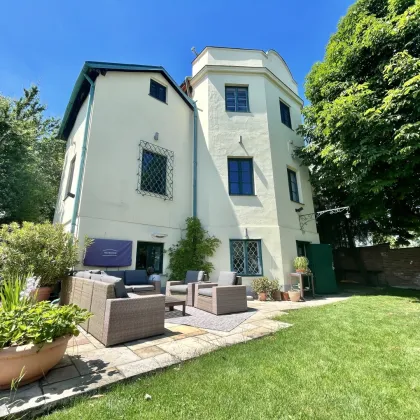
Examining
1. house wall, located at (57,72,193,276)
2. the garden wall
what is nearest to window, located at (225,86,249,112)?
house wall, located at (57,72,193,276)

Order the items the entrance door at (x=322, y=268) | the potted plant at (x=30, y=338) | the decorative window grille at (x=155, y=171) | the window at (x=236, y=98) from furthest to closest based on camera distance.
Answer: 1. the window at (x=236, y=98)
2. the entrance door at (x=322, y=268)
3. the decorative window grille at (x=155, y=171)
4. the potted plant at (x=30, y=338)

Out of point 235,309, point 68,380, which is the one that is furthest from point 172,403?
point 235,309

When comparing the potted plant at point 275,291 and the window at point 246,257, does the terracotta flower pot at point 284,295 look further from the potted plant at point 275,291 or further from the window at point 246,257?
the window at point 246,257

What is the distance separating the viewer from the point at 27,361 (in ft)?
7.44

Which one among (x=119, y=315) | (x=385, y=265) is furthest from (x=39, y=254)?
(x=385, y=265)

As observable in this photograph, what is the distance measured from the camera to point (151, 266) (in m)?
8.21

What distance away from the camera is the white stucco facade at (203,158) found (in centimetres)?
777

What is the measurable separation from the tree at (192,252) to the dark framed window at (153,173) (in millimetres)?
1946

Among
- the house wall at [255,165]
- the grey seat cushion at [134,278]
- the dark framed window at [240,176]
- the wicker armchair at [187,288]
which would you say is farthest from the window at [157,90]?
the wicker armchair at [187,288]

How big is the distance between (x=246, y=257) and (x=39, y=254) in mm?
6518

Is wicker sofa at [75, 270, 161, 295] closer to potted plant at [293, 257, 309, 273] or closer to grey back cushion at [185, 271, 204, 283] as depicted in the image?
grey back cushion at [185, 271, 204, 283]

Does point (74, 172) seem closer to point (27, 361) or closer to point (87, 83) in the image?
point (87, 83)

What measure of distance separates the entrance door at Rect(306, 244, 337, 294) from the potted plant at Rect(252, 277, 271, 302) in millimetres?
2757

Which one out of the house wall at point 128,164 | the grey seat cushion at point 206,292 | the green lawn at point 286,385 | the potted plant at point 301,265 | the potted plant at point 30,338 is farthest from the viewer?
the potted plant at point 301,265
